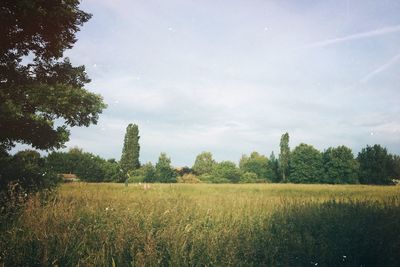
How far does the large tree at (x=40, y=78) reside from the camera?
917cm

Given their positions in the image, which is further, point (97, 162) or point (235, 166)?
point (235, 166)

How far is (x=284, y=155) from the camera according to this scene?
76312 mm

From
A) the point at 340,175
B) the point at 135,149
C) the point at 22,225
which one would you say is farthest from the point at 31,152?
the point at 340,175

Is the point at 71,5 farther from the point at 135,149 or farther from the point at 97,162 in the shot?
the point at 135,149

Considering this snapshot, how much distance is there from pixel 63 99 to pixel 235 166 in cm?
6574

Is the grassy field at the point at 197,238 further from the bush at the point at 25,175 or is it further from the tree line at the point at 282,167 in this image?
the tree line at the point at 282,167

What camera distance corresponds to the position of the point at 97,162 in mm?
58438

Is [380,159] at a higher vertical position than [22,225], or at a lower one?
higher

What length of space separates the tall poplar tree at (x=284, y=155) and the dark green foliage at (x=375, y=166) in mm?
16480

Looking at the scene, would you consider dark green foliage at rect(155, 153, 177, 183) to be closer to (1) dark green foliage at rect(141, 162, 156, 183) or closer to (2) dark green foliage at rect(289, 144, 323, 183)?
(1) dark green foliage at rect(141, 162, 156, 183)

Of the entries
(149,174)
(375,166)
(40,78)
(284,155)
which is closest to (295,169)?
(284,155)

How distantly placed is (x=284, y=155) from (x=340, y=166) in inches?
515

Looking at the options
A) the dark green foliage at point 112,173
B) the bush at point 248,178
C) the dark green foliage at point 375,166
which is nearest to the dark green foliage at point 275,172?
the bush at point 248,178

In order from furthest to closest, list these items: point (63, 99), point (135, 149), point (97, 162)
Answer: point (135, 149) < point (97, 162) < point (63, 99)
